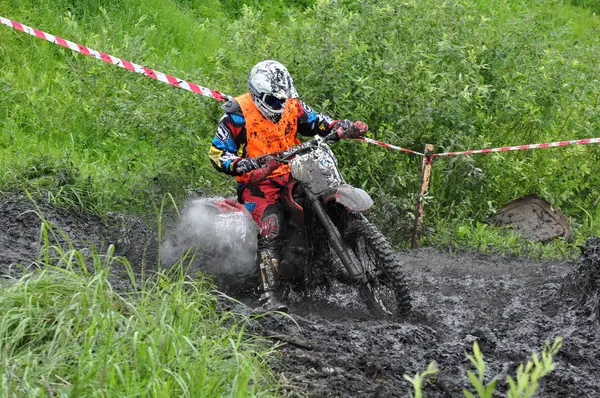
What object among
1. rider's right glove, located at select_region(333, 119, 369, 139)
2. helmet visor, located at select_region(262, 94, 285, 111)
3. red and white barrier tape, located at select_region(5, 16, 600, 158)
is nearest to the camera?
rider's right glove, located at select_region(333, 119, 369, 139)

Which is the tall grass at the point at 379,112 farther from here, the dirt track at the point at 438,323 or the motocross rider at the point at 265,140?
the motocross rider at the point at 265,140

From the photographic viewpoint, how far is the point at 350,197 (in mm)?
6461

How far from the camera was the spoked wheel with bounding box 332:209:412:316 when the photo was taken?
6.50 metres

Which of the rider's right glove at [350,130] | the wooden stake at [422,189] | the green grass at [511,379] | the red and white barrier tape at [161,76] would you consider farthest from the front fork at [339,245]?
the green grass at [511,379]

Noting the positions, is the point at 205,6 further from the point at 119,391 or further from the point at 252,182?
the point at 119,391

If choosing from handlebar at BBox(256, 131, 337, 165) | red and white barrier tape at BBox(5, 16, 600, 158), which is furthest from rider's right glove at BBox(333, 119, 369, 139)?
red and white barrier tape at BBox(5, 16, 600, 158)

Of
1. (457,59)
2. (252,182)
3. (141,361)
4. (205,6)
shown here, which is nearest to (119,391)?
(141,361)

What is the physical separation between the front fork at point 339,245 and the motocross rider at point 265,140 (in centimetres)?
35

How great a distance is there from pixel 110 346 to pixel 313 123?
11.2ft

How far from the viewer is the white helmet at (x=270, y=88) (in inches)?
269

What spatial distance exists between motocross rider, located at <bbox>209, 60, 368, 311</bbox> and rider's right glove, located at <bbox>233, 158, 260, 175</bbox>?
3 cm

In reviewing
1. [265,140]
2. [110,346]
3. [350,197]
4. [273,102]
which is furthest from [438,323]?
[110,346]

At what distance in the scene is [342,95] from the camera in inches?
376

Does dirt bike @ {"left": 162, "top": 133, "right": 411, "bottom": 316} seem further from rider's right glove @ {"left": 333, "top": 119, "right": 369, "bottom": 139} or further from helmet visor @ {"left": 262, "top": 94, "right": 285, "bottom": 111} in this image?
helmet visor @ {"left": 262, "top": 94, "right": 285, "bottom": 111}
